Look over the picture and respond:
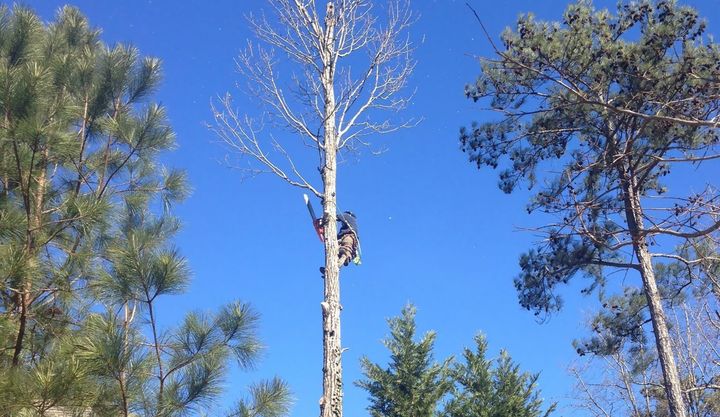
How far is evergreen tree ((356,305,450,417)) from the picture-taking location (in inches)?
630

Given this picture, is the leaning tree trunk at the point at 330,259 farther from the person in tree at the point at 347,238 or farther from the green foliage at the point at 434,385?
the green foliage at the point at 434,385

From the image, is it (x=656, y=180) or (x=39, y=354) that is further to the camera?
(x=656, y=180)

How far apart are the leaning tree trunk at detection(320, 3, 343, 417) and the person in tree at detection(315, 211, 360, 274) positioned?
0.26m

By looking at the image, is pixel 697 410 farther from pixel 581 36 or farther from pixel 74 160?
pixel 74 160

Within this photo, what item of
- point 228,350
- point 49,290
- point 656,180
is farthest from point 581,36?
point 49,290

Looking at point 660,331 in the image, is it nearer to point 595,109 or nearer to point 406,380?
point 595,109

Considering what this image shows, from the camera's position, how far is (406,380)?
53.3 ft

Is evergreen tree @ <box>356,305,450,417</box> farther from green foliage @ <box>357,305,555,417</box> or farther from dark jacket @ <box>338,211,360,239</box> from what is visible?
dark jacket @ <box>338,211,360,239</box>

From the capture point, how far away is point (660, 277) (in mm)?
10320

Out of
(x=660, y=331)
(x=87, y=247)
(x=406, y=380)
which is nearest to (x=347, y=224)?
(x=87, y=247)

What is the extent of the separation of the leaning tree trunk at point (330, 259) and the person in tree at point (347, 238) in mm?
261

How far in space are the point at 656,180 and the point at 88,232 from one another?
25.4 ft

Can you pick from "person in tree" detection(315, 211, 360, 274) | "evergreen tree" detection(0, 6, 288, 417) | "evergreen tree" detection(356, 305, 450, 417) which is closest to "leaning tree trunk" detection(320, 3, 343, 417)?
"person in tree" detection(315, 211, 360, 274)

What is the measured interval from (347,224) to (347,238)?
0.54 ft
